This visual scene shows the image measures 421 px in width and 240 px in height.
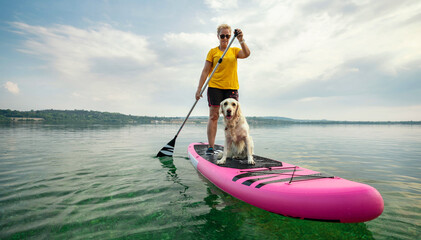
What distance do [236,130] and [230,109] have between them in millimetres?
→ 559

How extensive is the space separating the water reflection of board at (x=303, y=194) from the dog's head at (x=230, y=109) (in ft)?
4.15

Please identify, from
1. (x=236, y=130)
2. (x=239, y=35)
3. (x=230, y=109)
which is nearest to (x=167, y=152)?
(x=236, y=130)

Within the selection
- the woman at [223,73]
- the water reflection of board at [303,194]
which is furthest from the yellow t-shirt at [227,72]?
the water reflection of board at [303,194]

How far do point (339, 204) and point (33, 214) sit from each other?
177 inches

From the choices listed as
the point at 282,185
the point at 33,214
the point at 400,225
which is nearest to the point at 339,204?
the point at 282,185

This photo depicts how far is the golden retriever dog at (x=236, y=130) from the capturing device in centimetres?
466

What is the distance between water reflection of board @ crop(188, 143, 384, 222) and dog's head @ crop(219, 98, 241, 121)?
126 centimetres

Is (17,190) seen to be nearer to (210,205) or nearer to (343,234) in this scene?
(210,205)

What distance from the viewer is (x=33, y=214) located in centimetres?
310

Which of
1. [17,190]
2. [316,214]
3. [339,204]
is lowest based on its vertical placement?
[17,190]

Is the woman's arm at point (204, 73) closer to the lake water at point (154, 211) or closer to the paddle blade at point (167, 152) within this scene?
the lake water at point (154, 211)

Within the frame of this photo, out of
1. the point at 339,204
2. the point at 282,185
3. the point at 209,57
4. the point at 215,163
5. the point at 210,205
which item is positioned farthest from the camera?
the point at 209,57

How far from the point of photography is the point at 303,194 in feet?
8.77

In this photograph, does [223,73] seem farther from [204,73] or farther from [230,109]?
[230,109]
